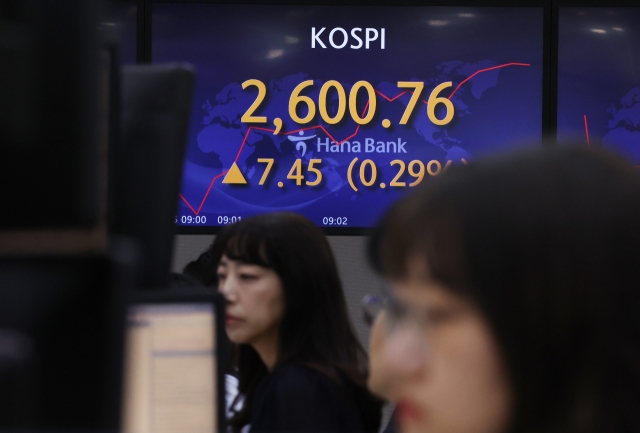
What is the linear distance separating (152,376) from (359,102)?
2211mm

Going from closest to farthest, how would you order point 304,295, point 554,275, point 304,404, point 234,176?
point 554,275 < point 304,404 < point 304,295 < point 234,176

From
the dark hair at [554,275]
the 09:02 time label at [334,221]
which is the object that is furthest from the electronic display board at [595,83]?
the dark hair at [554,275]

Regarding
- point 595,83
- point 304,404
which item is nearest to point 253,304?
point 304,404

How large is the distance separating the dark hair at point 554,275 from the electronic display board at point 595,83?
2646 millimetres

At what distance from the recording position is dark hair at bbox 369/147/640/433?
17.9 inches

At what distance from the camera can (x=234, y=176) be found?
2.93 metres

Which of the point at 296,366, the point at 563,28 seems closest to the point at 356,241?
the point at 563,28

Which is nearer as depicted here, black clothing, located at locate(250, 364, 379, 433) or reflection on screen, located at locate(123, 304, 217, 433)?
reflection on screen, located at locate(123, 304, 217, 433)

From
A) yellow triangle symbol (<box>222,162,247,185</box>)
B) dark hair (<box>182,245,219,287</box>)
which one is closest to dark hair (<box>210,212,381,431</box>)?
dark hair (<box>182,245,219,287</box>)

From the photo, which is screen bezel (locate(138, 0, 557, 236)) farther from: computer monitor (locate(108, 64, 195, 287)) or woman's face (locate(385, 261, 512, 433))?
woman's face (locate(385, 261, 512, 433))

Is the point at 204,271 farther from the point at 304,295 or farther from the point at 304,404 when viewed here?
the point at 304,404

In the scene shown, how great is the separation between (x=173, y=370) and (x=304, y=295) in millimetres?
710

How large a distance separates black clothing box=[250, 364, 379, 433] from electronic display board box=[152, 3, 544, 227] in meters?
1.53

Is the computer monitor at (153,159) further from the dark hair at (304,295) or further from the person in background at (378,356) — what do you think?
the dark hair at (304,295)
